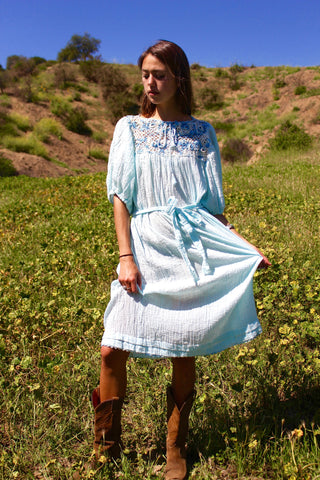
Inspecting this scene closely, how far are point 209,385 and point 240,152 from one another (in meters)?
24.0

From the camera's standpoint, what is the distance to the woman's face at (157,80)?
1.83 metres

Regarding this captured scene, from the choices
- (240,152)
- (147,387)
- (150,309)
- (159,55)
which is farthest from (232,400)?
(240,152)

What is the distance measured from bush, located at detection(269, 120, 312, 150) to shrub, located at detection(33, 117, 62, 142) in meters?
13.9

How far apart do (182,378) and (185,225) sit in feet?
2.49

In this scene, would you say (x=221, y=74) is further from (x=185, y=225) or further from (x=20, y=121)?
(x=185, y=225)

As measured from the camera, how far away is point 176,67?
1.85 m

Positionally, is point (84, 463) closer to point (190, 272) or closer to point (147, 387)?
point (147, 387)

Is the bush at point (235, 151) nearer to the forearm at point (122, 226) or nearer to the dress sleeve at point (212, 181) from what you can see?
the dress sleeve at point (212, 181)

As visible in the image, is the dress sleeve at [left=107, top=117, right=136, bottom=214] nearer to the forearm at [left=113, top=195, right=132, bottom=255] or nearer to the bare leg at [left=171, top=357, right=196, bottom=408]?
the forearm at [left=113, top=195, right=132, bottom=255]

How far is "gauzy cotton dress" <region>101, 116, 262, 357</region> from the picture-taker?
5.70 ft

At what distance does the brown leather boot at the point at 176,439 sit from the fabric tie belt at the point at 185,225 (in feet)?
2.27

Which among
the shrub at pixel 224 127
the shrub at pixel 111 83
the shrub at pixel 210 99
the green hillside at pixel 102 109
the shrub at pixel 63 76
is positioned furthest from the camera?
the shrub at pixel 210 99

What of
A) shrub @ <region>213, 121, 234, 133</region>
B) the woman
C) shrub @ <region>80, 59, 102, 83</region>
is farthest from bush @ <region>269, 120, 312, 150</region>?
shrub @ <region>80, 59, 102, 83</region>

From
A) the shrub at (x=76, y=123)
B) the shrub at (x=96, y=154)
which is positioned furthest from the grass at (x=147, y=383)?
the shrub at (x=76, y=123)
